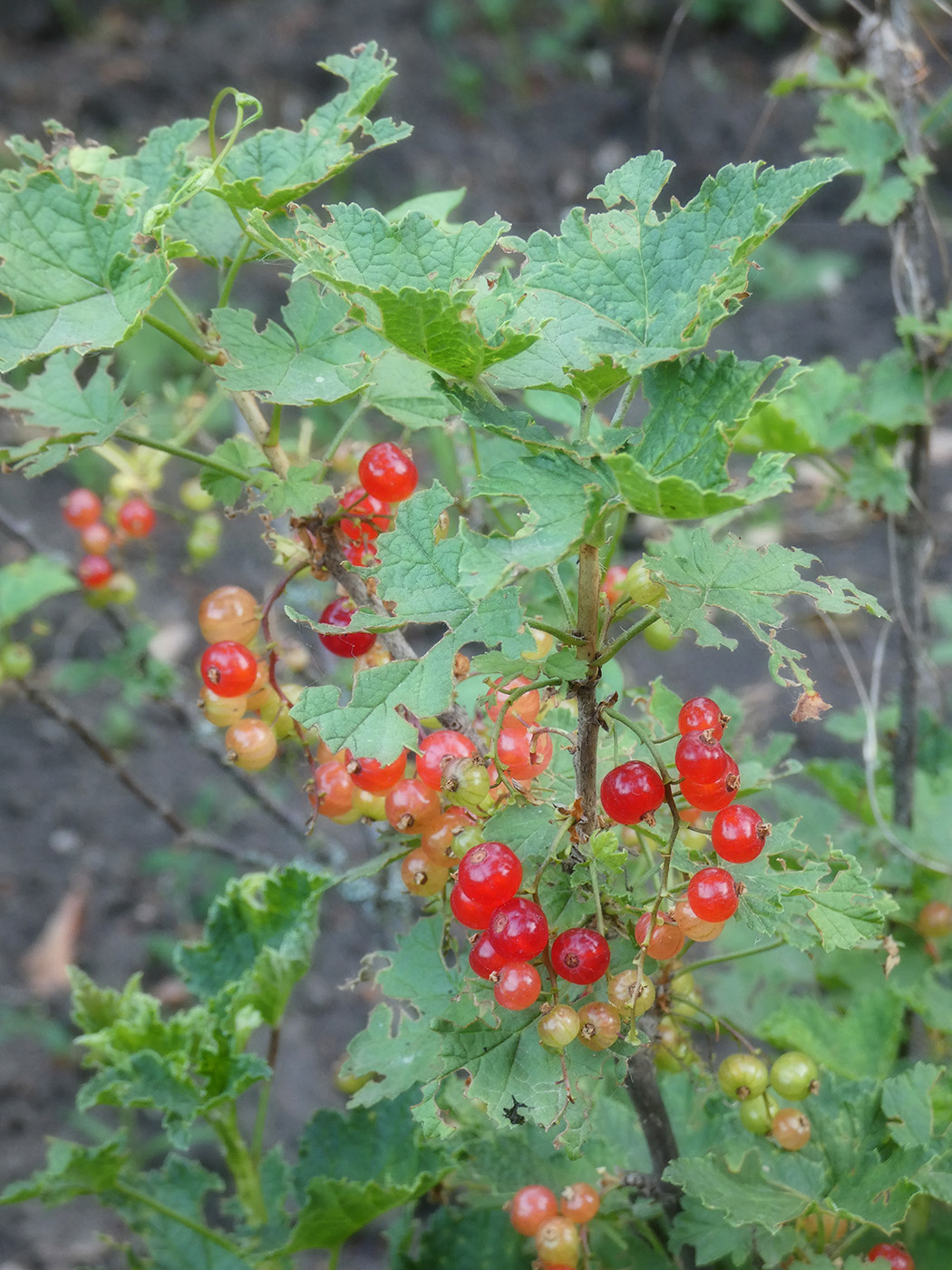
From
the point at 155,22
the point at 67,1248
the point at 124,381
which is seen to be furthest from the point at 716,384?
the point at 155,22

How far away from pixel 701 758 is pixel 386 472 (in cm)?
40

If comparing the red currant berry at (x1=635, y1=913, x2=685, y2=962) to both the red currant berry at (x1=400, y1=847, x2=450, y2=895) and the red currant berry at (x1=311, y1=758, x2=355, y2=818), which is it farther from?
the red currant berry at (x1=311, y1=758, x2=355, y2=818)

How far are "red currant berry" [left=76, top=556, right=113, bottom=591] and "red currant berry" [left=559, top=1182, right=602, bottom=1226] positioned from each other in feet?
4.43

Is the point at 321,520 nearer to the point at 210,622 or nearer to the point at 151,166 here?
the point at 210,622

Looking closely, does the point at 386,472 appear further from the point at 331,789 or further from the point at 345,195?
the point at 345,195

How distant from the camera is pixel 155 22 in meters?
5.53

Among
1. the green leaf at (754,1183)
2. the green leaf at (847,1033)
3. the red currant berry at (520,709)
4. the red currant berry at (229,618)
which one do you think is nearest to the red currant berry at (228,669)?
the red currant berry at (229,618)

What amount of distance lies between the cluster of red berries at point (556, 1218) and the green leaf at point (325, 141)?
3.45ft

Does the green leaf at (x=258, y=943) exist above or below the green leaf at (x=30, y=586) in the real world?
below

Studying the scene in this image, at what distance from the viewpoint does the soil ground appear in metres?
2.69

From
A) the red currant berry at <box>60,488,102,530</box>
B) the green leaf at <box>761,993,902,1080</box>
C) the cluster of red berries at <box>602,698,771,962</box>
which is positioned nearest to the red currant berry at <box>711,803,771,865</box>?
the cluster of red berries at <box>602,698,771,962</box>

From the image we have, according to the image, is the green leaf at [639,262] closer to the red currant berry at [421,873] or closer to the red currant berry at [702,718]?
the red currant berry at [702,718]

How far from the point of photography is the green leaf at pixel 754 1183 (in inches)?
41.6

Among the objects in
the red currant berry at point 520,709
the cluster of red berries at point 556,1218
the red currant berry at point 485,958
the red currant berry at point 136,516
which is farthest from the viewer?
the red currant berry at point 136,516
